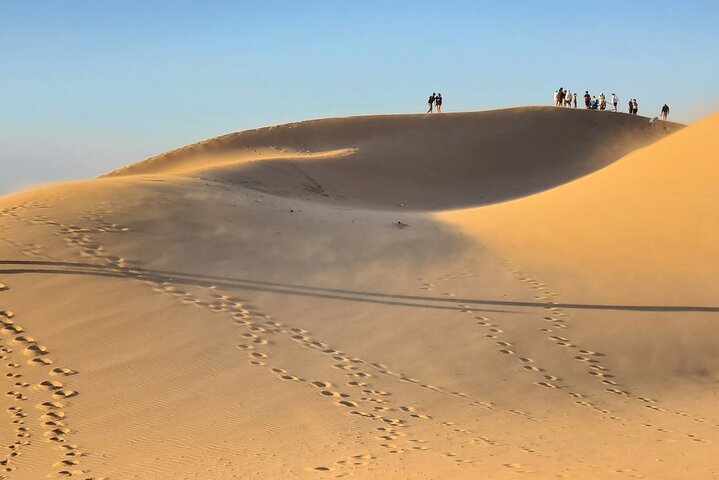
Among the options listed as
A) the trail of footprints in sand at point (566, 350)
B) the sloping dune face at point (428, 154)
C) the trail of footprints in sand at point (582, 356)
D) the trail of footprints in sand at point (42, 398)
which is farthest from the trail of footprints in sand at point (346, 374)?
the sloping dune face at point (428, 154)

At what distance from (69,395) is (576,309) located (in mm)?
6303

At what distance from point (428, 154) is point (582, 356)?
2161 cm

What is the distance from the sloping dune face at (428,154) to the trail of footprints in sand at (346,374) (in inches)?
495

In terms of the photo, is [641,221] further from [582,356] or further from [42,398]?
[42,398]

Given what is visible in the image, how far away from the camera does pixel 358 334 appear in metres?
9.67

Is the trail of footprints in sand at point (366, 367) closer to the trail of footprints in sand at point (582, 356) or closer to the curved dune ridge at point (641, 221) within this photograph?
the trail of footprints in sand at point (582, 356)

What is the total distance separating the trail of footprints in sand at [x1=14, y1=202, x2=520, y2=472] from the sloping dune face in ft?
41.2

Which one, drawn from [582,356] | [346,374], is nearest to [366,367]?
[346,374]

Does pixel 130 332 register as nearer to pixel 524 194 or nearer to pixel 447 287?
pixel 447 287

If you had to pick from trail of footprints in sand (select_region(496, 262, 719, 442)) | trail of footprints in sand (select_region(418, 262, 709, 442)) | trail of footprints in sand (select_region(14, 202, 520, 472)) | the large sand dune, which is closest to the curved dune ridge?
the large sand dune

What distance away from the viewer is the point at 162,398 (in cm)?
792

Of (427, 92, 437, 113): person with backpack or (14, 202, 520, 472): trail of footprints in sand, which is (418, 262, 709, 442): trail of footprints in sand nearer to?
(14, 202, 520, 472): trail of footprints in sand

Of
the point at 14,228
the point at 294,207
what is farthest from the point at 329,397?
the point at 294,207

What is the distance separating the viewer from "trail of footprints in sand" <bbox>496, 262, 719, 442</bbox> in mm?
8203
